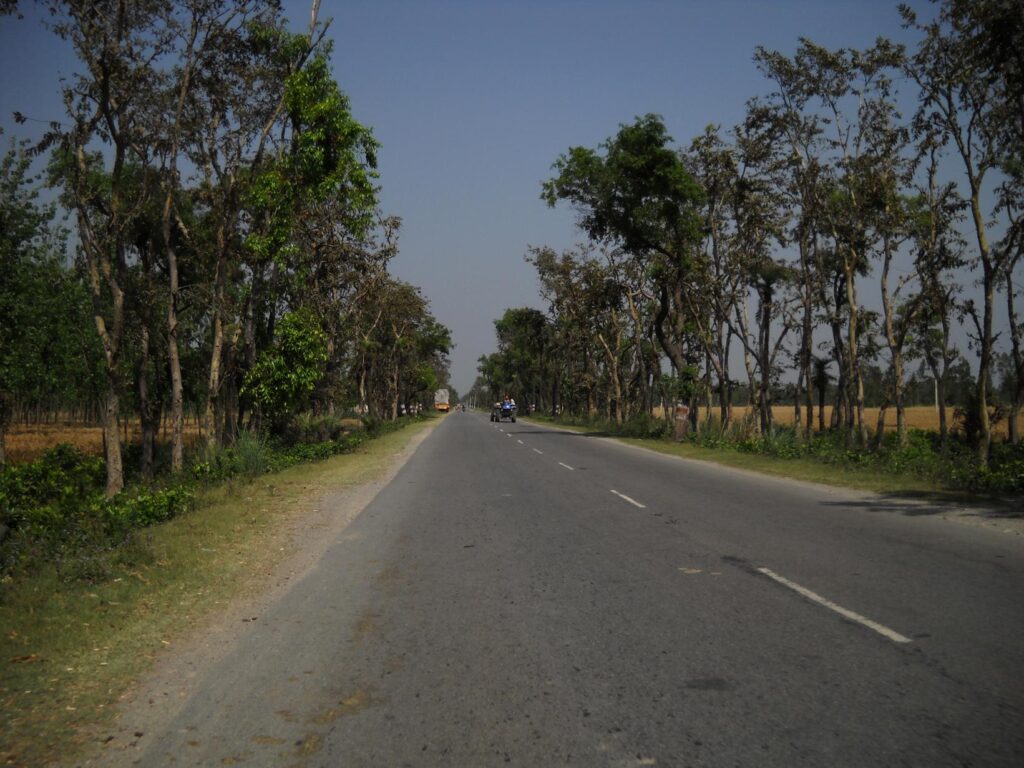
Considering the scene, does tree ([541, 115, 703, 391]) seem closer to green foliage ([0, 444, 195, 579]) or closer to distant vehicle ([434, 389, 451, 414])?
green foliage ([0, 444, 195, 579])

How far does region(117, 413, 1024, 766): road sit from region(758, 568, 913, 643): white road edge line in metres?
0.03

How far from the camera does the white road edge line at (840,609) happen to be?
5.66 meters

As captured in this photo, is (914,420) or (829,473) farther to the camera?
(914,420)

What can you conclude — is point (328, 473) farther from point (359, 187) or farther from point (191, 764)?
point (191, 764)

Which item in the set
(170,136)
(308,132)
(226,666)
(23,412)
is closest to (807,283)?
(308,132)

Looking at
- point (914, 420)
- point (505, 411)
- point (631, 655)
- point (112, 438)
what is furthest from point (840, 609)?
point (914, 420)

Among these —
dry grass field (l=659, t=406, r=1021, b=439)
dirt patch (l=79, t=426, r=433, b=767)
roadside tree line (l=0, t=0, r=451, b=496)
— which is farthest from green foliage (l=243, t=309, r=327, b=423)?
dry grass field (l=659, t=406, r=1021, b=439)

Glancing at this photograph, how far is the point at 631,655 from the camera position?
5.34 meters

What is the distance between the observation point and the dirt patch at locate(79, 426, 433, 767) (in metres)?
4.21

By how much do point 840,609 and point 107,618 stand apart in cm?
592

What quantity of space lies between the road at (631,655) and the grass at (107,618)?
0.56 meters

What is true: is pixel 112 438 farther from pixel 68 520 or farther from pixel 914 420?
pixel 914 420

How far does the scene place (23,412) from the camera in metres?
66.9

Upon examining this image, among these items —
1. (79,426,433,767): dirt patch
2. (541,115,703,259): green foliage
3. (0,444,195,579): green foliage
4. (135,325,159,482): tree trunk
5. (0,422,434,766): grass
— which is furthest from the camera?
(541,115,703,259): green foliage
